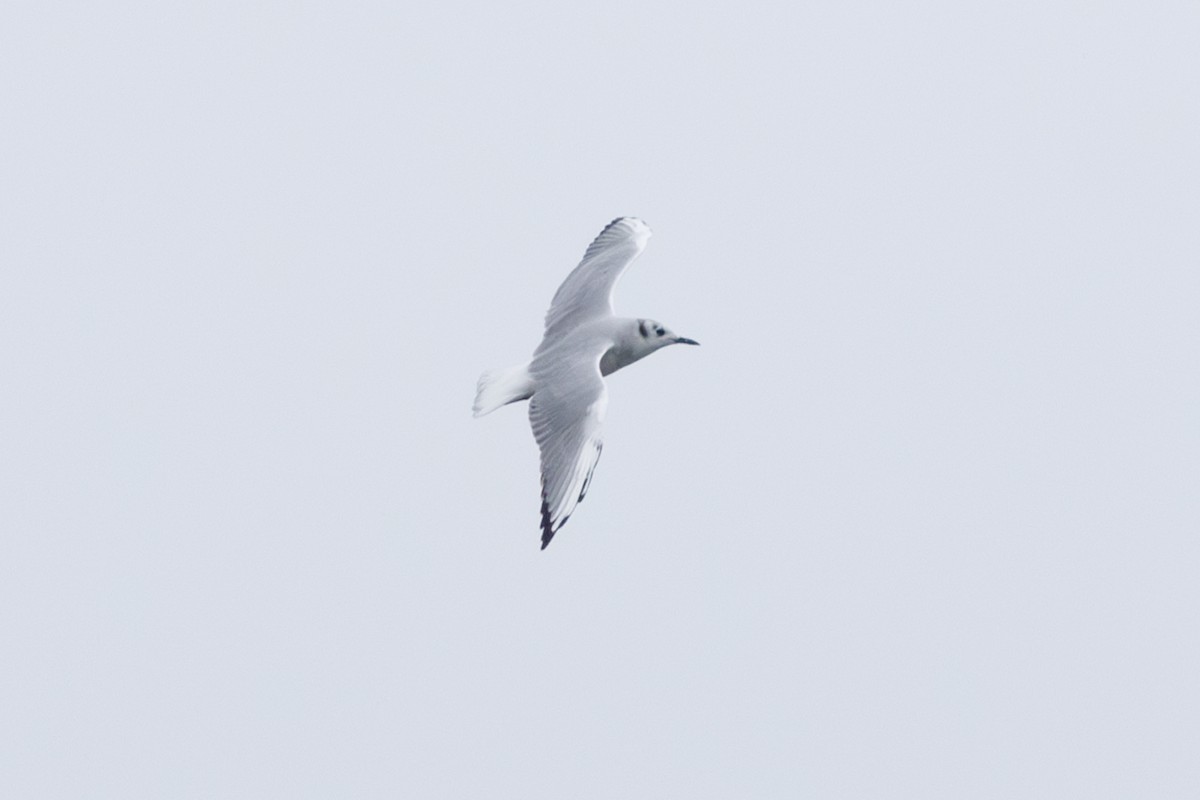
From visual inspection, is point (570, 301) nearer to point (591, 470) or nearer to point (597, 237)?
point (597, 237)

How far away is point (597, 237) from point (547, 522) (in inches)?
134

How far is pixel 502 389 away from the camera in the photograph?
10023 mm

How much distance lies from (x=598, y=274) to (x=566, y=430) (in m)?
2.17

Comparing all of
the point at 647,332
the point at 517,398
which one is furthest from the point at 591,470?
the point at 647,332

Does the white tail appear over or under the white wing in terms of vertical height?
under

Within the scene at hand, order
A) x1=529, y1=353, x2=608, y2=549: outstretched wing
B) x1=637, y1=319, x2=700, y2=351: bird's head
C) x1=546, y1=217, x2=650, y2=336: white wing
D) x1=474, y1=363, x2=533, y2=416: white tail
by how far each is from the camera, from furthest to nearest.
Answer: x1=546, y1=217, x2=650, y2=336: white wing < x1=637, y1=319, x2=700, y2=351: bird's head < x1=474, y1=363, x2=533, y2=416: white tail < x1=529, y1=353, x2=608, y2=549: outstretched wing

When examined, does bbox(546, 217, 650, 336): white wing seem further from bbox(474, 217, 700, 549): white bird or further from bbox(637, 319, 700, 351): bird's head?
bbox(637, 319, 700, 351): bird's head

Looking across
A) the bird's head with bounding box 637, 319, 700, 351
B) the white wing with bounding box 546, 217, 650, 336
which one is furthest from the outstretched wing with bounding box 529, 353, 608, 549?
the white wing with bounding box 546, 217, 650, 336

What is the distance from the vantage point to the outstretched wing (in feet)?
29.5

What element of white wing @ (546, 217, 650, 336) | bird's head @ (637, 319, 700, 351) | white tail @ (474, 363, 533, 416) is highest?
white wing @ (546, 217, 650, 336)

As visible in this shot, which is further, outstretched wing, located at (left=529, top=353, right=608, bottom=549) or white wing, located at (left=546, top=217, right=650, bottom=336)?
white wing, located at (left=546, top=217, right=650, bottom=336)

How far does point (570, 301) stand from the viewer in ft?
36.3

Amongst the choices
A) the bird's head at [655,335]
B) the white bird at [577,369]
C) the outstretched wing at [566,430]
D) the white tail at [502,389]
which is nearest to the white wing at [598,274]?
the white bird at [577,369]

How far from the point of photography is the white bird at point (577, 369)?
29.9 ft
